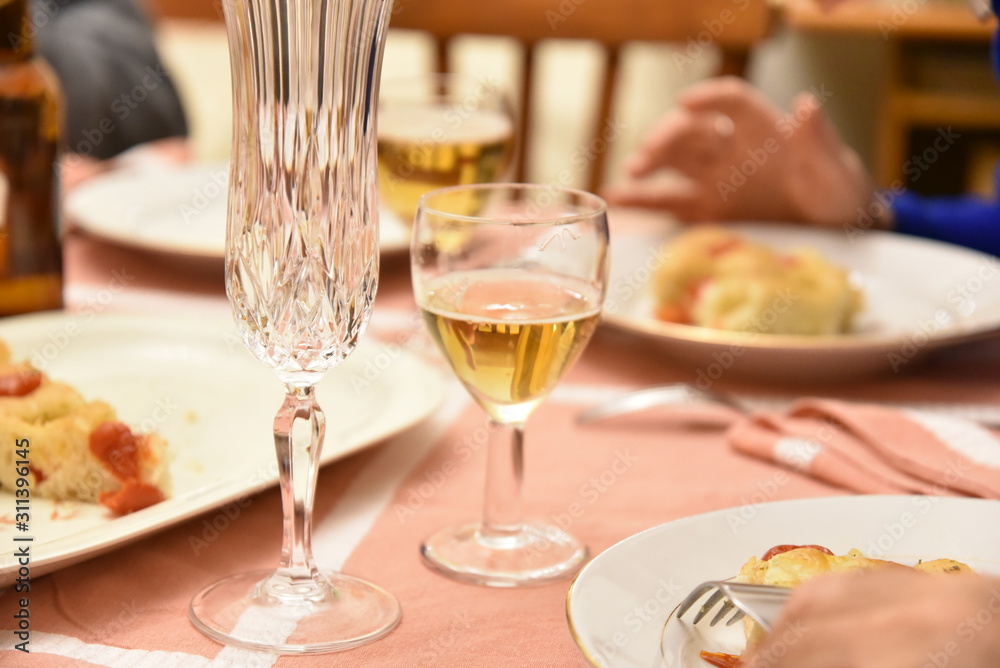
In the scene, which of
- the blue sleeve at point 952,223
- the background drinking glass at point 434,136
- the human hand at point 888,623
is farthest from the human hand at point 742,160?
the human hand at point 888,623

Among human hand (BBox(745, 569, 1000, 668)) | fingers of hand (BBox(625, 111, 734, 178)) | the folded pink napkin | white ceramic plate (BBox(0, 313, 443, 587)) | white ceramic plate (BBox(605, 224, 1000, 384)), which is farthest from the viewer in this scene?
fingers of hand (BBox(625, 111, 734, 178))

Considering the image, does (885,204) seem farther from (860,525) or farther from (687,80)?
(687,80)

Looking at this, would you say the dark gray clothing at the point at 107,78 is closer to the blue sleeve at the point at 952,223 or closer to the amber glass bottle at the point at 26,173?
the amber glass bottle at the point at 26,173

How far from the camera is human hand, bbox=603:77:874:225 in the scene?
54.8 inches

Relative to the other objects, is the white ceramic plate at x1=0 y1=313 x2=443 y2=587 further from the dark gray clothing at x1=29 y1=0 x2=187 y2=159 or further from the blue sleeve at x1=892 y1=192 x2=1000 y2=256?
the dark gray clothing at x1=29 y1=0 x2=187 y2=159

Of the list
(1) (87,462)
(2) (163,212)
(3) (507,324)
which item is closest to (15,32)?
(2) (163,212)

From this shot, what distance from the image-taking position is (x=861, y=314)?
1090 millimetres

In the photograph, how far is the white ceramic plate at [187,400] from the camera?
0.61 m

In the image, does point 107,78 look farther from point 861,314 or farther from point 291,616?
point 291,616

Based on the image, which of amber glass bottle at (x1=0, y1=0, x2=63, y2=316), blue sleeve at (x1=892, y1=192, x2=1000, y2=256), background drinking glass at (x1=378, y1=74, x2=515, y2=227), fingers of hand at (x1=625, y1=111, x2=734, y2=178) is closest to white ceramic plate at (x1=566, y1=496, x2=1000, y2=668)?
background drinking glass at (x1=378, y1=74, x2=515, y2=227)

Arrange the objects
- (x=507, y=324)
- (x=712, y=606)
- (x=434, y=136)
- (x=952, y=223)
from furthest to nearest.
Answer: (x=952, y=223)
(x=434, y=136)
(x=507, y=324)
(x=712, y=606)

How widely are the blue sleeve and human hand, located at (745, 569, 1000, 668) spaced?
1240mm

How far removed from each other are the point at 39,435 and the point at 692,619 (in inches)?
16.0

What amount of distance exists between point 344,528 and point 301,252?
0.21 meters
